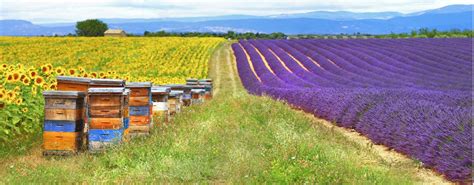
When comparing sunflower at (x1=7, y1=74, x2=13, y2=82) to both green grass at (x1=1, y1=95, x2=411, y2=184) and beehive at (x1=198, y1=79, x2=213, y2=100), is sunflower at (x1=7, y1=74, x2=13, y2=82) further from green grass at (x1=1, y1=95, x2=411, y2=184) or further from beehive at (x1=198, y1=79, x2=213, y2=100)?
beehive at (x1=198, y1=79, x2=213, y2=100)

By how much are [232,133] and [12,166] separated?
3478mm

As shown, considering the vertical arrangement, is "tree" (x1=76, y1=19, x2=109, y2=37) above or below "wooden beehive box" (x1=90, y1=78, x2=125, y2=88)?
below

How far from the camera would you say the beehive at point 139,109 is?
35.7ft

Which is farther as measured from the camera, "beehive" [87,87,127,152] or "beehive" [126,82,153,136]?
"beehive" [126,82,153,136]

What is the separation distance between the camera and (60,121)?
9445 millimetres

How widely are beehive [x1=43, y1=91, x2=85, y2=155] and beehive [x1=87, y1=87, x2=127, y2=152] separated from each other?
22cm

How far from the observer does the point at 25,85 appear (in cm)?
1134

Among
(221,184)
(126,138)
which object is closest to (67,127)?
(126,138)

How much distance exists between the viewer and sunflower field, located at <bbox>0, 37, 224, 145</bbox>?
10484mm

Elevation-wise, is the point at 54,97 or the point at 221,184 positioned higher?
the point at 54,97

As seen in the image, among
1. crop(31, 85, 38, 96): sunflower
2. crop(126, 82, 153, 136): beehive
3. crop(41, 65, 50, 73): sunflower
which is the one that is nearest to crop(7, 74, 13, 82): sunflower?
crop(31, 85, 38, 96): sunflower

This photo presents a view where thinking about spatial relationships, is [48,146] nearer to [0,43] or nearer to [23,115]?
[23,115]

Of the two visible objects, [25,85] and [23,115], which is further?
[25,85]

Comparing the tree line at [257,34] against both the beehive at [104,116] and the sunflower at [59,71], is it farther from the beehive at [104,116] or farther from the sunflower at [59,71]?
the beehive at [104,116]
